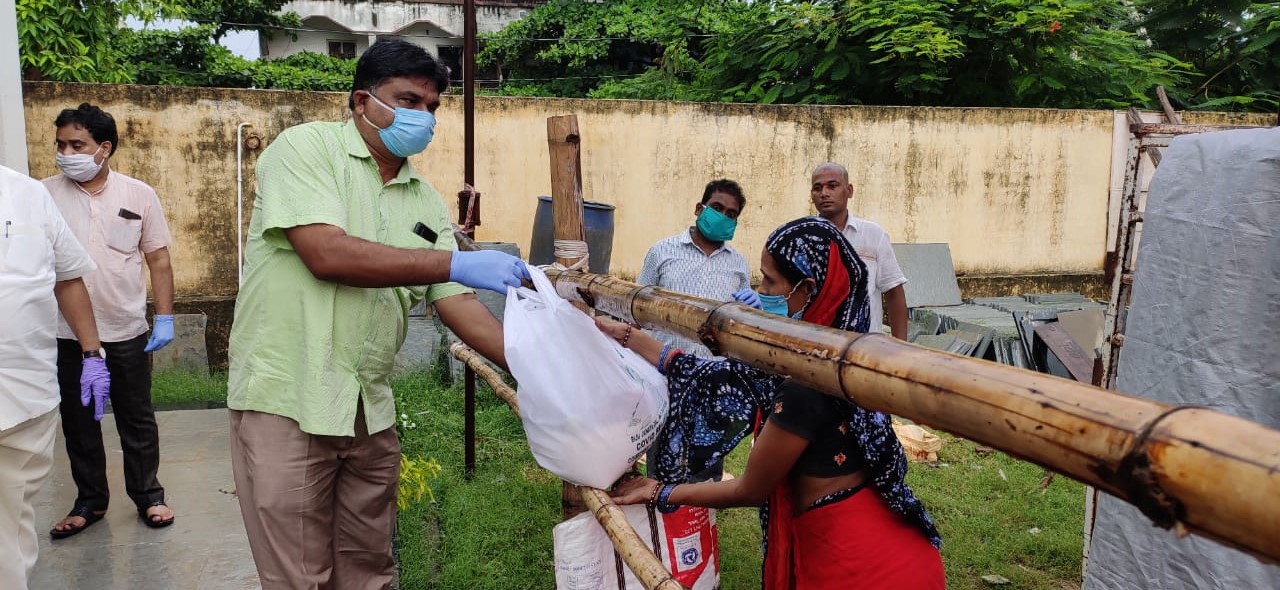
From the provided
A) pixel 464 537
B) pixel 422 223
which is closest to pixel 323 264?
pixel 422 223

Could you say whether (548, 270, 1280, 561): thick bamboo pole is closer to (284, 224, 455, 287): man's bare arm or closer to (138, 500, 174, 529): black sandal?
(284, 224, 455, 287): man's bare arm

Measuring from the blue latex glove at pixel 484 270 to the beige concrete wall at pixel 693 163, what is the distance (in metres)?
5.26

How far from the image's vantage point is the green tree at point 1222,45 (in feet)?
34.8

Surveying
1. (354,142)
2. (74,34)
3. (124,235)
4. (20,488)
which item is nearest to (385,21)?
(74,34)

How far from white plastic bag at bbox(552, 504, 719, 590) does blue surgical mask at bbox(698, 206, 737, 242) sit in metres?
1.56

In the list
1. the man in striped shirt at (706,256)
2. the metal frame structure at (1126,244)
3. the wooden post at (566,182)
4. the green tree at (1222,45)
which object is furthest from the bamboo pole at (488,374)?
the green tree at (1222,45)

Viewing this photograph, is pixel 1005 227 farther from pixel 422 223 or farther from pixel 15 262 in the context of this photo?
pixel 15 262

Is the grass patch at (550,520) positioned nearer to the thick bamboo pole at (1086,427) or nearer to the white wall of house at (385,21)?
the thick bamboo pole at (1086,427)

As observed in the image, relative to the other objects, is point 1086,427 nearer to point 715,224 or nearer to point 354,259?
point 354,259

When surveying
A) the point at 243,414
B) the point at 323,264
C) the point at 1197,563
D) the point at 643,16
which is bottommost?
the point at 1197,563

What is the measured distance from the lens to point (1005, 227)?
8656mm

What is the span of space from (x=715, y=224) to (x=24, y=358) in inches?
99.4

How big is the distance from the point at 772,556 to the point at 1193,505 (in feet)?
4.45

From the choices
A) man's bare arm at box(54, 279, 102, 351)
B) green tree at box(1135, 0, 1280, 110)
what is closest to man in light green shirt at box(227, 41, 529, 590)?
man's bare arm at box(54, 279, 102, 351)
